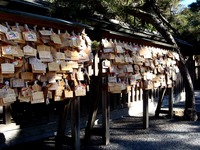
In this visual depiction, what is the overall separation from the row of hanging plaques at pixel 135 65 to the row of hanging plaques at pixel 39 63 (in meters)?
0.76

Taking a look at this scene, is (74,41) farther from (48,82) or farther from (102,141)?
(102,141)

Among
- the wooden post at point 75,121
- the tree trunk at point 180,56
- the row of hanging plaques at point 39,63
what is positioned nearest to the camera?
Answer: the row of hanging plaques at point 39,63

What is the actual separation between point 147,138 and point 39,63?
10.5 ft

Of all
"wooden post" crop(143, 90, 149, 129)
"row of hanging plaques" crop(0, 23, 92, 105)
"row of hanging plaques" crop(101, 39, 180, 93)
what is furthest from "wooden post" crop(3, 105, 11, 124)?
"wooden post" crop(143, 90, 149, 129)

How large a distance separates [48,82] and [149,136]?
122 inches

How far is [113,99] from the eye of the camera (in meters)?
7.61

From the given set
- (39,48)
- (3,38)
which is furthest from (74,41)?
Answer: (3,38)

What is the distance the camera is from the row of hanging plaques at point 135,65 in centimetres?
447

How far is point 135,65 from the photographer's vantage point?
200 inches

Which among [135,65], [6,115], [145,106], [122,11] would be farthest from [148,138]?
[6,115]

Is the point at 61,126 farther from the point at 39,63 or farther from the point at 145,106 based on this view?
the point at 145,106

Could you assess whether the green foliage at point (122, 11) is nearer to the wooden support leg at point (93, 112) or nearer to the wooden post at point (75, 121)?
the wooden support leg at point (93, 112)

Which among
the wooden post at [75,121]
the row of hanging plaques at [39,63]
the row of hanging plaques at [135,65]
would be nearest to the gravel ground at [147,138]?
the wooden post at [75,121]

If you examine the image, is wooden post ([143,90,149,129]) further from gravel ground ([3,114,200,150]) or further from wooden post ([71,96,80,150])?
wooden post ([71,96,80,150])
